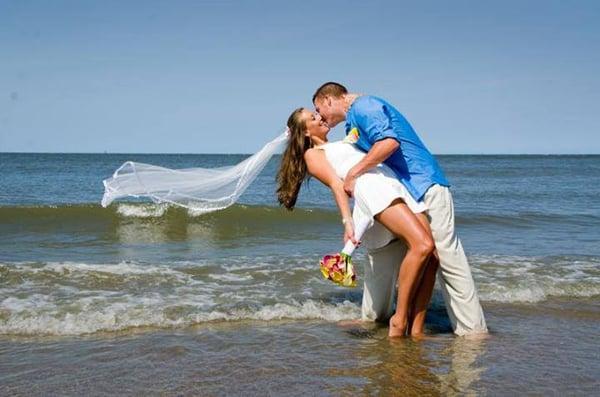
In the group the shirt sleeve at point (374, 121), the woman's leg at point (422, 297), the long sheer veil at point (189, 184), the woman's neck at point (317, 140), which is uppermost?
the shirt sleeve at point (374, 121)

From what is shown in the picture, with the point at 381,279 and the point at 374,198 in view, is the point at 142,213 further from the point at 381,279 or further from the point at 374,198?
the point at 374,198

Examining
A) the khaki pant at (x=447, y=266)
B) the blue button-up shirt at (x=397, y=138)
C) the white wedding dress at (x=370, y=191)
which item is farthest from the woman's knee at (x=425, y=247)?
the blue button-up shirt at (x=397, y=138)

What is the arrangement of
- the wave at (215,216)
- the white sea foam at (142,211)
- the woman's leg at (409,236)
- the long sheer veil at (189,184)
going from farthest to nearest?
the white sea foam at (142,211) → the wave at (215,216) → the long sheer veil at (189,184) → the woman's leg at (409,236)

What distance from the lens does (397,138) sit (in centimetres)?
535

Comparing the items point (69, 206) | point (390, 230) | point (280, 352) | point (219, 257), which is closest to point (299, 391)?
point (280, 352)

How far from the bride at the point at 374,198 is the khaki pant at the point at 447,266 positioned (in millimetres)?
117

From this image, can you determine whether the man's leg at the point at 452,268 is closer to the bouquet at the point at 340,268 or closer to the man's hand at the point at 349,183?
the man's hand at the point at 349,183

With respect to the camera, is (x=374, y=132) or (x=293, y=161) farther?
(x=293, y=161)

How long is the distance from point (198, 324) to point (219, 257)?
473cm

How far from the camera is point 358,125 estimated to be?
18.2 feet

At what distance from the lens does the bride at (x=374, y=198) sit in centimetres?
544

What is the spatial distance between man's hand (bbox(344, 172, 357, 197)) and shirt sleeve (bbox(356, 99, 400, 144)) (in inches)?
13.7

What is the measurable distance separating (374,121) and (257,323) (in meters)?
2.39

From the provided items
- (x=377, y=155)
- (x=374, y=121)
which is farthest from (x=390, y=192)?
(x=374, y=121)
